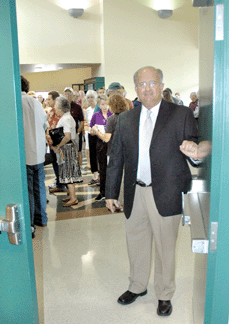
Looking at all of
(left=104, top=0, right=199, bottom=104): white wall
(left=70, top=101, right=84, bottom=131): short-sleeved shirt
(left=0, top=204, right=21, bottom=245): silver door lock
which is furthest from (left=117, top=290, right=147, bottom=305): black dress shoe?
(left=104, top=0, right=199, bottom=104): white wall

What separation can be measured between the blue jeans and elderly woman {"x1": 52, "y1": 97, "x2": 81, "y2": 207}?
618mm

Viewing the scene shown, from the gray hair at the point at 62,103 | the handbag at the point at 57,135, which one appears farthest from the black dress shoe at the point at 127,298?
the gray hair at the point at 62,103

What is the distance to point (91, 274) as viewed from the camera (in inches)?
113

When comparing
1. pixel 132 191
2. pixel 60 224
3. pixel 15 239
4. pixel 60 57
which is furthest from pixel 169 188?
pixel 60 57

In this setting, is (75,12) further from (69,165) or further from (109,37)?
(69,165)

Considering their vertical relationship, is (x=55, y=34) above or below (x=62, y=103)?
above

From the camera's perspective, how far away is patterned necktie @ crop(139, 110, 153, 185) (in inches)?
84.1

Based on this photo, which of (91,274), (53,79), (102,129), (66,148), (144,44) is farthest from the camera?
(53,79)

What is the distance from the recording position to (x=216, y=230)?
3.48 feet

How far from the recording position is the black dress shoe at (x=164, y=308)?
7.51 ft

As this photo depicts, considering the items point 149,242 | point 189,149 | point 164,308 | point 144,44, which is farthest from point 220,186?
point 144,44

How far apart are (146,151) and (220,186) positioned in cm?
113

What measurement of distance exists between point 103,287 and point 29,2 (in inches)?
460

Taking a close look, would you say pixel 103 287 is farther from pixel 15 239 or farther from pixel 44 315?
pixel 15 239
